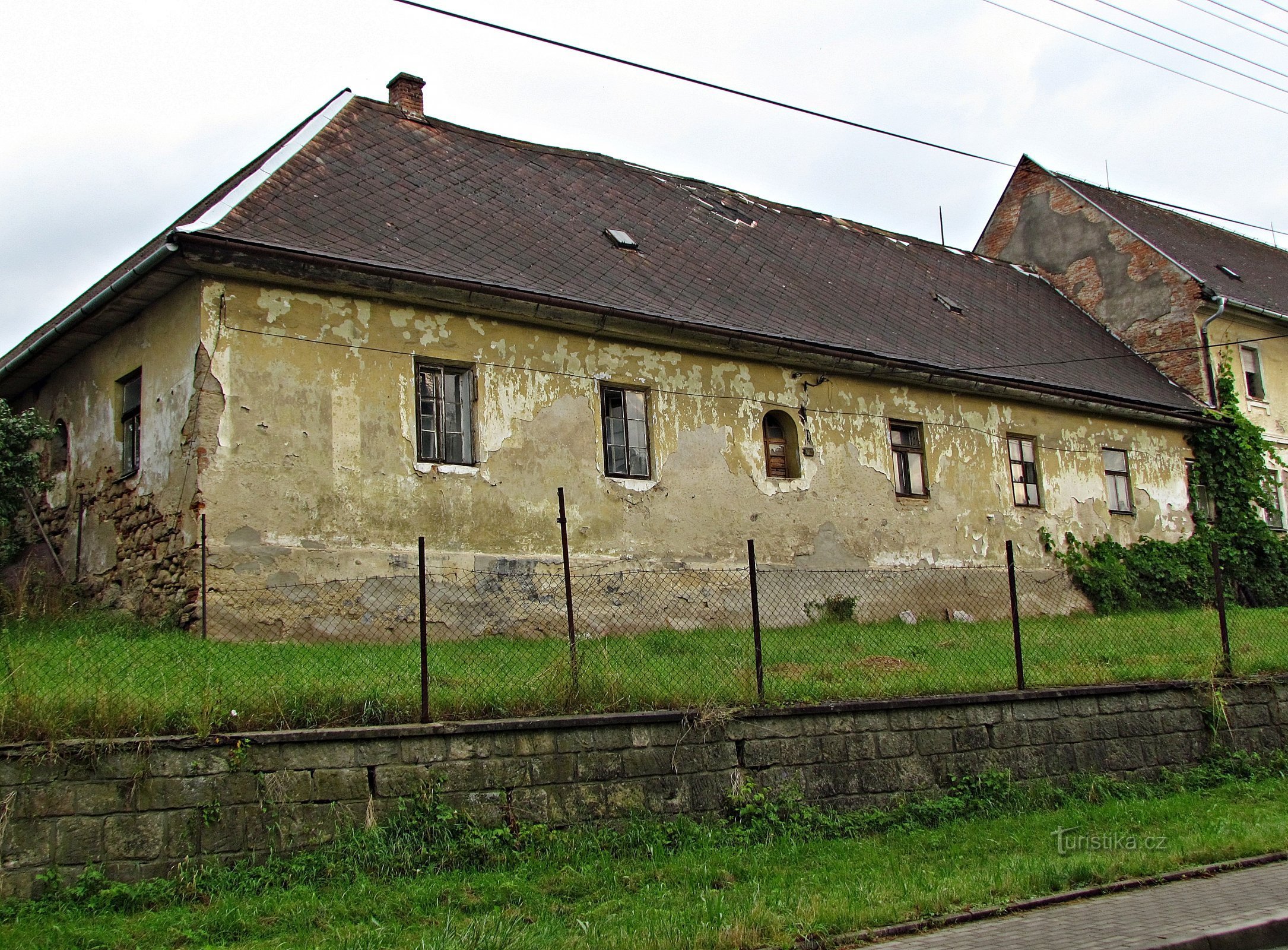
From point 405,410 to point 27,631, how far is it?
4183 millimetres

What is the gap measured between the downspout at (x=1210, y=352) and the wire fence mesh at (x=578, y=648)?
19.9 feet

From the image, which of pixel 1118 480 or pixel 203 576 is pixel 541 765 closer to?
pixel 203 576

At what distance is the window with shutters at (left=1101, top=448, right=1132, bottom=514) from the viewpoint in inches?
774

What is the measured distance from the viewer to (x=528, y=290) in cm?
1297

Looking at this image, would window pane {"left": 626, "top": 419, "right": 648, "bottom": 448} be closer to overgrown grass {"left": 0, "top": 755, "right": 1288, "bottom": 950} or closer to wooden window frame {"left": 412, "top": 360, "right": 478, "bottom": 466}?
wooden window frame {"left": 412, "top": 360, "right": 478, "bottom": 466}

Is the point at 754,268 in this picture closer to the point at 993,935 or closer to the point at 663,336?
the point at 663,336

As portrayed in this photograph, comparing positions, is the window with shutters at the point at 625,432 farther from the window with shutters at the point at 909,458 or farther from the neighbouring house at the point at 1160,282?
the neighbouring house at the point at 1160,282

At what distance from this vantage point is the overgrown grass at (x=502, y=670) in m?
6.58

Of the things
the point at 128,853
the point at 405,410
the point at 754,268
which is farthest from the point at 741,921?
the point at 754,268

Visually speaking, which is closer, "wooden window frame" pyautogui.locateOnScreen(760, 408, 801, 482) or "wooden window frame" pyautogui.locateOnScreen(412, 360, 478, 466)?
"wooden window frame" pyautogui.locateOnScreen(412, 360, 478, 466)

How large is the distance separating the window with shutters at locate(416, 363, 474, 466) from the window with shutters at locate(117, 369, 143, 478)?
307 centimetres

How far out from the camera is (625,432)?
46.0 feet

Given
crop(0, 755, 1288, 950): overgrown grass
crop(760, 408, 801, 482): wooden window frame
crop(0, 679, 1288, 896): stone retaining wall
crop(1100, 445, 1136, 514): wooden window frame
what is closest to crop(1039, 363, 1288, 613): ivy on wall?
crop(1100, 445, 1136, 514): wooden window frame

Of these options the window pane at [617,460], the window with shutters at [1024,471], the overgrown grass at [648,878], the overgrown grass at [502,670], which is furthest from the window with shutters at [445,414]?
the window with shutters at [1024,471]
